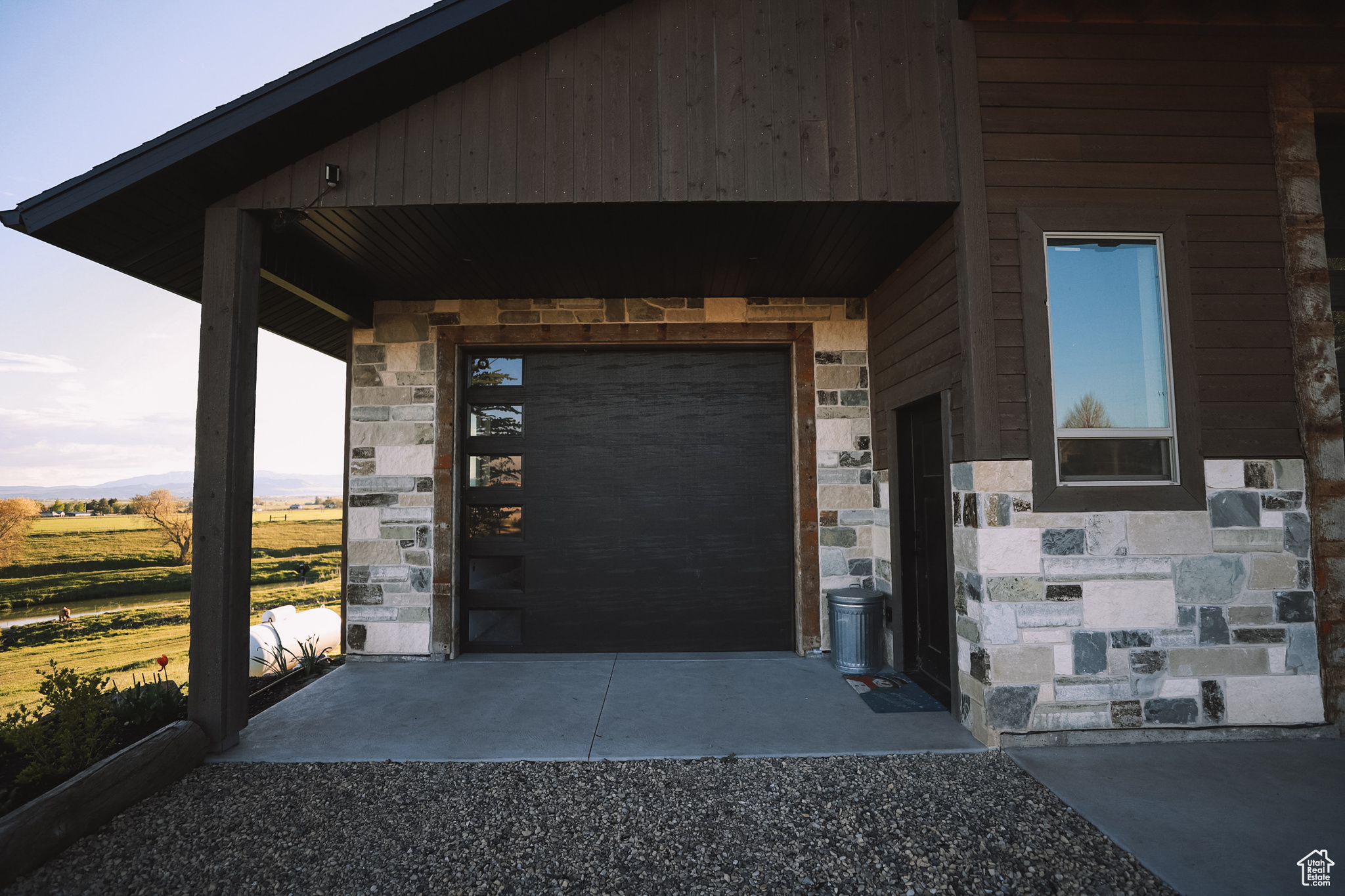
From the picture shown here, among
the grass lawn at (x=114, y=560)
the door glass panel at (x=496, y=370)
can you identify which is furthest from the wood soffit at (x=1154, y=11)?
the grass lawn at (x=114, y=560)

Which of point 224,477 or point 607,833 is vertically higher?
point 224,477

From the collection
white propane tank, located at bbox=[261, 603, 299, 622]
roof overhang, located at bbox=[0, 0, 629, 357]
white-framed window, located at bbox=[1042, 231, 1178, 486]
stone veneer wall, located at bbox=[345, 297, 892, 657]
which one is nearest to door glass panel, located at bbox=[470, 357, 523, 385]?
stone veneer wall, located at bbox=[345, 297, 892, 657]

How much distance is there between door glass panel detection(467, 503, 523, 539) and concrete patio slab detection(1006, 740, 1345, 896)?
3.69 m

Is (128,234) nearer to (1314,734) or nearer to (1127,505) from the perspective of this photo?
(1127,505)

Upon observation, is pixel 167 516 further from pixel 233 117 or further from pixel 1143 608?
pixel 1143 608

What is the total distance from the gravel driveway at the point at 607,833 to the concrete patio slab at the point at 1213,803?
14cm

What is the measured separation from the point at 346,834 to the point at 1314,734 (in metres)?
4.71

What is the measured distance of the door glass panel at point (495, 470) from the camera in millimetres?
4945

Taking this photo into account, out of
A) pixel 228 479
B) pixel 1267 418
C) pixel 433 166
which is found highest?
pixel 433 166

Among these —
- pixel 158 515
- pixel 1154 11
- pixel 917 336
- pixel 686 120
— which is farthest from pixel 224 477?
pixel 158 515

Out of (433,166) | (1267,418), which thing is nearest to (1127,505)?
(1267,418)

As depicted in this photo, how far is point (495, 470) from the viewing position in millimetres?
4961

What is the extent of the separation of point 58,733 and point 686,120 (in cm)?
416

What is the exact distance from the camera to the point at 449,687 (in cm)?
399
